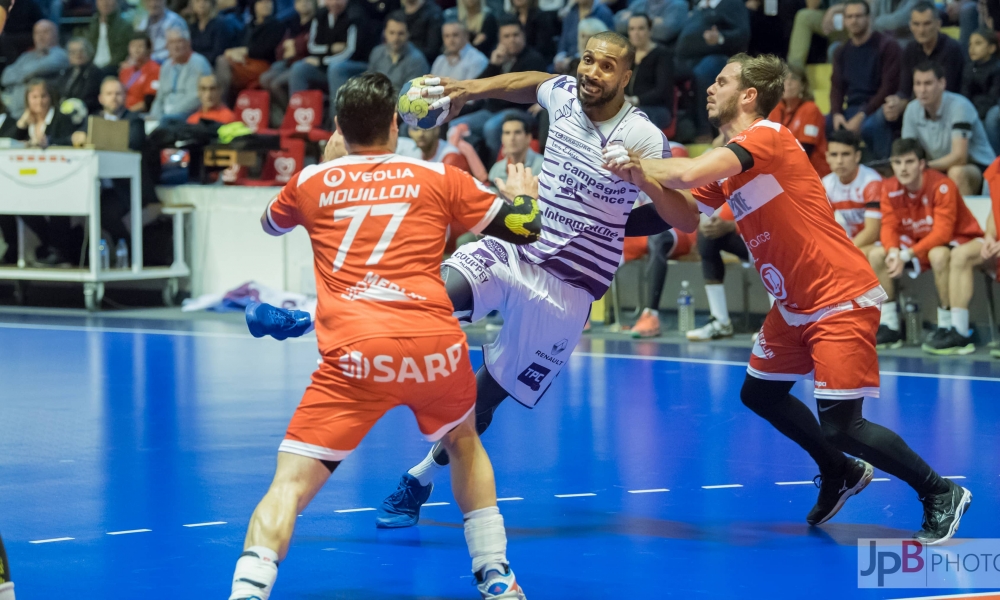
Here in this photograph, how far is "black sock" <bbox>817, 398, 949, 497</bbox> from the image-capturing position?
5.17 m

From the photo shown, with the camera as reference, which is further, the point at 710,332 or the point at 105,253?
the point at 105,253

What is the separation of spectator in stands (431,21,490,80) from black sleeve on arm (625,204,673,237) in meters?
8.10

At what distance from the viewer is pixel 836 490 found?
5.51m

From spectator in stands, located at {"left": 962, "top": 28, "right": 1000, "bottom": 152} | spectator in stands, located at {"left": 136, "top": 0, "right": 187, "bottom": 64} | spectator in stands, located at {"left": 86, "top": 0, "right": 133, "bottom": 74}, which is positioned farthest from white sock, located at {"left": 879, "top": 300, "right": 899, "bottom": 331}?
spectator in stands, located at {"left": 86, "top": 0, "right": 133, "bottom": 74}

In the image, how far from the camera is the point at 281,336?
15.5ft

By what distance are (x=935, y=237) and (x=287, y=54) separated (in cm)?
843

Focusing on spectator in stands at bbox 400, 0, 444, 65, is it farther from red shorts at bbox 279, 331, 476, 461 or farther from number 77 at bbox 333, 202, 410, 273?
red shorts at bbox 279, 331, 476, 461

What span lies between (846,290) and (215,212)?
9864mm

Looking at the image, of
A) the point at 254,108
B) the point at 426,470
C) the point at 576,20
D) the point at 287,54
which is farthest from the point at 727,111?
the point at 287,54

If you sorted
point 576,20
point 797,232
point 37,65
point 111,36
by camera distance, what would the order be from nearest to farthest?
1. point 797,232
2. point 576,20
3. point 37,65
4. point 111,36

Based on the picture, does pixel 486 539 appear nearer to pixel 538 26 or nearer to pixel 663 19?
pixel 663 19

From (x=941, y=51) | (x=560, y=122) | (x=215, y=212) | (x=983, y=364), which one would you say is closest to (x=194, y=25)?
(x=215, y=212)

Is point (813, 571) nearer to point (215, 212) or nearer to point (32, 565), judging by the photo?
point (32, 565)

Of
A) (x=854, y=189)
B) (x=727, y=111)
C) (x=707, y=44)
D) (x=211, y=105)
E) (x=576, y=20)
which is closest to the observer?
(x=727, y=111)
